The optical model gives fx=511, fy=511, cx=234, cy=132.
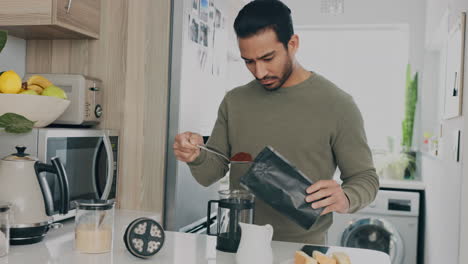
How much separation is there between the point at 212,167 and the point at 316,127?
384mm

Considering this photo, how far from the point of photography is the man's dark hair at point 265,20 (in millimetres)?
1643

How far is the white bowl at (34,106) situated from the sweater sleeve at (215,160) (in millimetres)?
494

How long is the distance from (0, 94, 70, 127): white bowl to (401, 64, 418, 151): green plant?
313cm

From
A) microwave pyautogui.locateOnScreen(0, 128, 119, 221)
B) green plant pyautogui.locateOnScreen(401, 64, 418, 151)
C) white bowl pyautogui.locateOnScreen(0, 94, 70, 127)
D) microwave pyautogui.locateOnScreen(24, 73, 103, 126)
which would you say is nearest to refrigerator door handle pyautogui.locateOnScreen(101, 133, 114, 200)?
microwave pyautogui.locateOnScreen(0, 128, 119, 221)

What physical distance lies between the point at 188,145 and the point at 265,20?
47 cm

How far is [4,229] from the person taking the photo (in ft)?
4.42

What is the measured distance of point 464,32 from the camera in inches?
77.6

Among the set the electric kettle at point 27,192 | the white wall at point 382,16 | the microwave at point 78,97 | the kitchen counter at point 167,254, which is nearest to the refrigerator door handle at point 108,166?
the microwave at point 78,97

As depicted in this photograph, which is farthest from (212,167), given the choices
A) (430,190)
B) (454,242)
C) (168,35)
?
(430,190)

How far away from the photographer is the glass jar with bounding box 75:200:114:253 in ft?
4.49

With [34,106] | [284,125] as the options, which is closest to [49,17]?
[34,106]

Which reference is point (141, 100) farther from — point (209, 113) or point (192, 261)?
point (192, 261)

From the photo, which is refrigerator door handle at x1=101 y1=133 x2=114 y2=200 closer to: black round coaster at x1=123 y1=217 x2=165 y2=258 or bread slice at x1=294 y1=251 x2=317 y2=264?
black round coaster at x1=123 y1=217 x2=165 y2=258

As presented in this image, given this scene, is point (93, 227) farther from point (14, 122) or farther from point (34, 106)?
point (34, 106)
